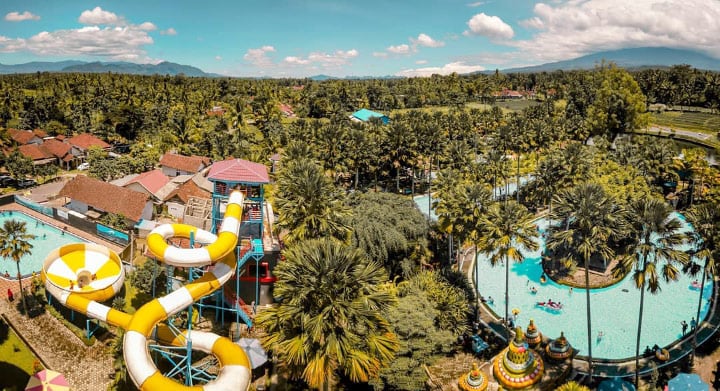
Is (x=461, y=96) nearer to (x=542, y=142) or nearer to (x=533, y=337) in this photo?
(x=542, y=142)

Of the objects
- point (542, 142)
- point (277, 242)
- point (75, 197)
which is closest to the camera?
point (277, 242)

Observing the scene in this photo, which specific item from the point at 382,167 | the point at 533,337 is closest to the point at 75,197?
the point at 382,167

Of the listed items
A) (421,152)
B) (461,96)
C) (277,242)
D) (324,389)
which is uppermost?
(461,96)

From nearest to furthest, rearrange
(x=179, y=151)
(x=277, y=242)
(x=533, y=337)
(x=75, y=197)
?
(x=533, y=337), (x=277, y=242), (x=75, y=197), (x=179, y=151)

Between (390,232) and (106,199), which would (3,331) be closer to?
(106,199)

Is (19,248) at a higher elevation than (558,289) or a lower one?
higher

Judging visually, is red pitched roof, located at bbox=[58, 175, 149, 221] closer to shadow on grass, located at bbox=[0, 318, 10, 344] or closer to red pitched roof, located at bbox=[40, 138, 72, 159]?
shadow on grass, located at bbox=[0, 318, 10, 344]

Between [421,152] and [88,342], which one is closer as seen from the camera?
[88,342]
